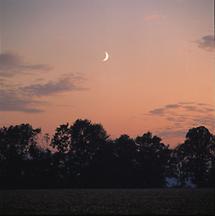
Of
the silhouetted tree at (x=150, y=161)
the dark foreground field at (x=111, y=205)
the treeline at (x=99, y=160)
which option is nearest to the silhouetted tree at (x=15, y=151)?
the treeline at (x=99, y=160)

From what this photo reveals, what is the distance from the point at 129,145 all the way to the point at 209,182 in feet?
86.5

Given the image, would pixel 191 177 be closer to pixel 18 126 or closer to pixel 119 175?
pixel 119 175

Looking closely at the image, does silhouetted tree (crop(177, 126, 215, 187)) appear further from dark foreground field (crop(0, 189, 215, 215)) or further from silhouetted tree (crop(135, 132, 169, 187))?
dark foreground field (crop(0, 189, 215, 215))

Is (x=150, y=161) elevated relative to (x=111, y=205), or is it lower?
elevated

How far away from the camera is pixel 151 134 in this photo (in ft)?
544

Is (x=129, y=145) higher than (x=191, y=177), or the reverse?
(x=129, y=145)

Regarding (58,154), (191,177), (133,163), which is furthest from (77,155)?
(191,177)

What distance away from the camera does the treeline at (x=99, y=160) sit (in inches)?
5586

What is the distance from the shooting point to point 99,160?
486 ft

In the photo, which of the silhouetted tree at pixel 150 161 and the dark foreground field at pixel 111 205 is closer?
the dark foreground field at pixel 111 205

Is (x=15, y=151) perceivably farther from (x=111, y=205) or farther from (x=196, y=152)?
(x=111, y=205)

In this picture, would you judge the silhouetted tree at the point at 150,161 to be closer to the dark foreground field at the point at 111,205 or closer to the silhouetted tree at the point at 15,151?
the silhouetted tree at the point at 15,151

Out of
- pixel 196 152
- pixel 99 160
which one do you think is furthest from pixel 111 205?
pixel 196 152

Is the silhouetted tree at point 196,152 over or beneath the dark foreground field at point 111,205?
over
